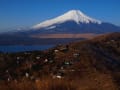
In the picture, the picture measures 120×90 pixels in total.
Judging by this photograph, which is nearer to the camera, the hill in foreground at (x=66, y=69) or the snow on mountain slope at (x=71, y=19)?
the hill in foreground at (x=66, y=69)

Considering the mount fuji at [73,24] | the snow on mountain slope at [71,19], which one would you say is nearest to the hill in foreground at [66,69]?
the mount fuji at [73,24]

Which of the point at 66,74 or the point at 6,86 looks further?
the point at 66,74

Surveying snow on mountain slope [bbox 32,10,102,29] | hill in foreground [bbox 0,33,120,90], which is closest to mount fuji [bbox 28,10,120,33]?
snow on mountain slope [bbox 32,10,102,29]

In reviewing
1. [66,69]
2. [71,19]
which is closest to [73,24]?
[71,19]

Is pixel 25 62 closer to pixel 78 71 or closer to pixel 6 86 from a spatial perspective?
pixel 78 71

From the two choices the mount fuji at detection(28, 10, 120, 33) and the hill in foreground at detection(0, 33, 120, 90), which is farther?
the mount fuji at detection(28, 10, 120, 33)

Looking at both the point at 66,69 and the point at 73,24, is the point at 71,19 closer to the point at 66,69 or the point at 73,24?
the point at 73,24

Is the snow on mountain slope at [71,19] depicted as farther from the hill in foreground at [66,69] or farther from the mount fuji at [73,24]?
the hill in foreground at [66,69]

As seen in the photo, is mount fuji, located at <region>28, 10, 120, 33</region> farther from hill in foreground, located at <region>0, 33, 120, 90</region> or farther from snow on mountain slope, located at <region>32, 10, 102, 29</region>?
hill in foreground, located at <region>0, 33, 120, 90</region>

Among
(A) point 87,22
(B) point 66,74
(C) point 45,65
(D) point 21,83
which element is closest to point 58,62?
(C) point 45,65

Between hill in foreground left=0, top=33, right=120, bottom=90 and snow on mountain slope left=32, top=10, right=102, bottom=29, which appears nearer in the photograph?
hill in foreground left=0, top=33, right=120, bottom=90

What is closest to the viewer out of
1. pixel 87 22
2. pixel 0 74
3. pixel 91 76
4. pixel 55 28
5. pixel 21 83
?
pixel 21 83
